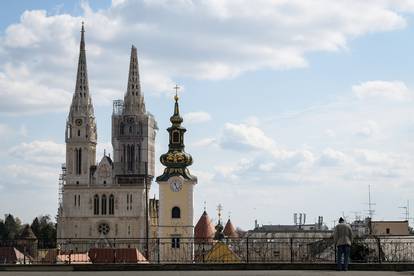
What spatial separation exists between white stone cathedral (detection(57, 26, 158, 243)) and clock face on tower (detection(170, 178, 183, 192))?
99.4 feet

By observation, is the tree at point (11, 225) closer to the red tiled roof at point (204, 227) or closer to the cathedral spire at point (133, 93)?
the cathedral spire at point (133, 93)

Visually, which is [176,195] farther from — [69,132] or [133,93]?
[133,93]

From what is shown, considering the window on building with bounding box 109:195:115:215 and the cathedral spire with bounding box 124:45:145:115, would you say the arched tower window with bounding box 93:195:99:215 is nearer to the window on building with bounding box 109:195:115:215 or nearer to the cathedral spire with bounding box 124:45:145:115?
the window on building with bounding box 109:195:115:215

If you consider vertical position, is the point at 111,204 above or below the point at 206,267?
above

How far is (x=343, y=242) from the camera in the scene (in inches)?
928

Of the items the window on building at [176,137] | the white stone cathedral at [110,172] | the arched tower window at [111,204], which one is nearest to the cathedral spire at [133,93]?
the white stone cathedral at [110,172]

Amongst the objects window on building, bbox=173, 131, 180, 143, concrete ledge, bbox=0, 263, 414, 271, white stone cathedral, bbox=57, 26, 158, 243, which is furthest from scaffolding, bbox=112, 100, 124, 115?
concrete ledge, bbox=0, 263, 414, 271

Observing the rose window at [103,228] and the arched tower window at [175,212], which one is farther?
the rose window at [103,228]

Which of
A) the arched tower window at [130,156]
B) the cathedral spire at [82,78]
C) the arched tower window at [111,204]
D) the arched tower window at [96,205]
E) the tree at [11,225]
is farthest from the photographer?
the tree at [11,225]

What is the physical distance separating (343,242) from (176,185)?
62.4 meters

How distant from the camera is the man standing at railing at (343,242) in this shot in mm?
23609

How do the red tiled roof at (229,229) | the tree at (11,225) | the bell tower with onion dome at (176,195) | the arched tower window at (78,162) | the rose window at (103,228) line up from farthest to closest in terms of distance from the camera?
the tree at (11,225) < the arched tower window at (78,162) < the rose window at (103,228) < the red tiled roof at (229,229) < the bell tower with onion dome at (176,195)

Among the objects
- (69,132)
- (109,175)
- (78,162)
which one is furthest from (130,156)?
(69,132)

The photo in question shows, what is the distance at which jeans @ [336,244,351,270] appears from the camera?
77.7 ft
